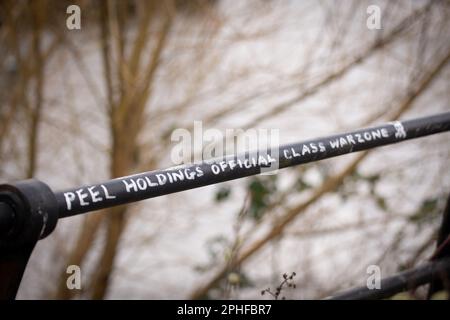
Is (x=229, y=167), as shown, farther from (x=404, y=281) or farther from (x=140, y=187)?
(x=404, y=281)

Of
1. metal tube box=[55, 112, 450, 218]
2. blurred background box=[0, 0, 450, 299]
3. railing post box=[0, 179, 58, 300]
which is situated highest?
blurred background box=[0, 0, 450, 299]

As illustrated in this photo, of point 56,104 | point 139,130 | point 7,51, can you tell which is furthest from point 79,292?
point 7,51

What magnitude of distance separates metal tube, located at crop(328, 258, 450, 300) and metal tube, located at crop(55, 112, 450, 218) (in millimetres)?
326

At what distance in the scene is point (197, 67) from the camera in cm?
521

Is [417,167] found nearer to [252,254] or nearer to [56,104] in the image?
[252,254]

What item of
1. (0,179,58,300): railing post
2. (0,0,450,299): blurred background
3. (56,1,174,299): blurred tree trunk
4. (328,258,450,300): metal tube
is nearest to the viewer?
(0,179,58,300): railing post

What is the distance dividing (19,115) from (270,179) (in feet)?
7.80

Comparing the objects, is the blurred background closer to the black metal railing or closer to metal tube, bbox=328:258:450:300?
metal tube, bbox=328:258:450:300

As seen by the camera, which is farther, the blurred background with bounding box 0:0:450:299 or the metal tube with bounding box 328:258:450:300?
the blurred background with bounding box 0:0:450:299

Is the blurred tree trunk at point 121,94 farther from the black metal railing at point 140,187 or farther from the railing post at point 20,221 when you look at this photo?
the railing post at point 20,221

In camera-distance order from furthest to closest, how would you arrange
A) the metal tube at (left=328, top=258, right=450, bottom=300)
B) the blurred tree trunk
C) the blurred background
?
the blurred tree trunk → the blurred background → the metal tube at (left=328, top=258, right=450, bottom=300)

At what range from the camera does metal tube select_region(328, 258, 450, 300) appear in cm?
130

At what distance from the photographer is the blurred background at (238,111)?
4461 millimetres

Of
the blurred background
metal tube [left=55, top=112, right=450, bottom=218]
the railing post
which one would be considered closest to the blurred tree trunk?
the blurred background
